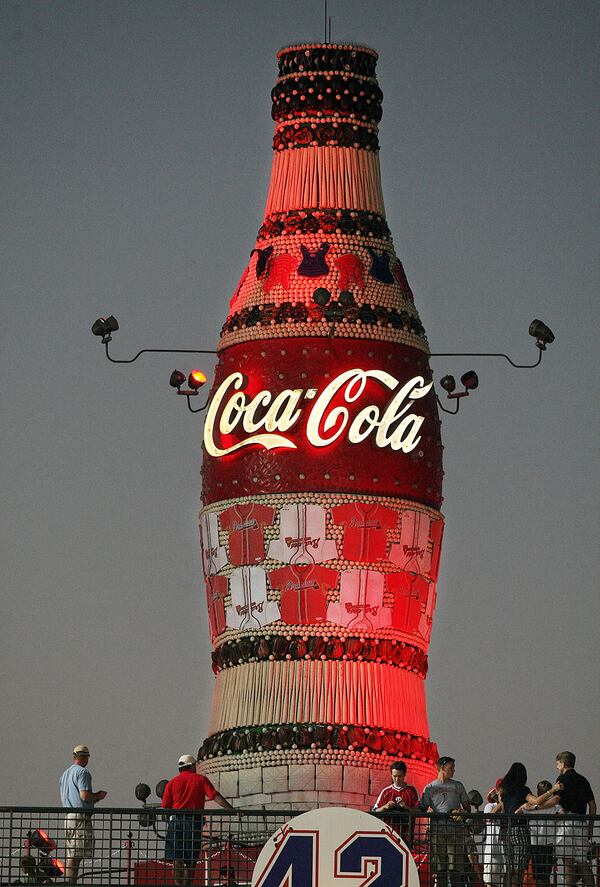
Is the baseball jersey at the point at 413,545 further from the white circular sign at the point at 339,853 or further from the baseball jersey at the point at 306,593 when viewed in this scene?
the white circular sign at the point at 339,853

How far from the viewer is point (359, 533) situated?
40844 mm

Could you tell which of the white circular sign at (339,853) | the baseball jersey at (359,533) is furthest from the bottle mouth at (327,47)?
the white circular sign at (339,853)

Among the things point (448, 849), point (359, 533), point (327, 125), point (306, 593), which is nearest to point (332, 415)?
point (359, 533)

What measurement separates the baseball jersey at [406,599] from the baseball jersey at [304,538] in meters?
1.13

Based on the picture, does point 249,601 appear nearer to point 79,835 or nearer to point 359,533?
point 359,533

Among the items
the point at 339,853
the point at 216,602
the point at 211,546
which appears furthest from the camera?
the point at 211,546

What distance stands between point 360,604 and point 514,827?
888 centimetres

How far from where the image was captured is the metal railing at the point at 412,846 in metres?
31.8

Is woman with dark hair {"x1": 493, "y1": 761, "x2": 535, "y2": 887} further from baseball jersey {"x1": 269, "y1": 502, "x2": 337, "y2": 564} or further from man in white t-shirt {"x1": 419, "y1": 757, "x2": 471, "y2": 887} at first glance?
baseball jersey {"x1": 269, "y1": 502, "x2": 337, "y2": 564}

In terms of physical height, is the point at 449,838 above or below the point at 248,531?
below

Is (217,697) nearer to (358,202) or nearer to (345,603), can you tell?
(345,603)

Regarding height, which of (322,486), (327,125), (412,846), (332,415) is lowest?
(412,846)

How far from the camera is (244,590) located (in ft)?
135

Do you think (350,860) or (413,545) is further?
(413,545)
